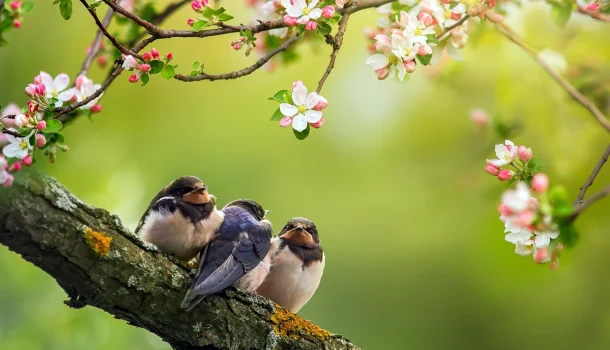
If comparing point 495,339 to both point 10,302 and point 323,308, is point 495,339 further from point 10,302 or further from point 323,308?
point 10,302

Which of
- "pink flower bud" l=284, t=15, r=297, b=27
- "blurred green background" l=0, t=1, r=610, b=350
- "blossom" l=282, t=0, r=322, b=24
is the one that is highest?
"blurred green background" l=0, t=1, r=610, b=350

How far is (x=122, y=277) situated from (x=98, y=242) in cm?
13

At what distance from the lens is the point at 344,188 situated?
26.9ft

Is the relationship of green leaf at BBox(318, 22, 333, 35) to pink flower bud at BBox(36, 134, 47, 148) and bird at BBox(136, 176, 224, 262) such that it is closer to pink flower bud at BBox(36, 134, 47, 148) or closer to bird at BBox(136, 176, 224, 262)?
bird at BBox(136, 176, 224, 262)

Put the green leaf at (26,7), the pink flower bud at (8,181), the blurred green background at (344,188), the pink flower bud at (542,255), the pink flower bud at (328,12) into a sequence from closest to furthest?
the pink flower bud at (8,181)
the pink flower bud at (542,255)
the pink flower bud at (328,12)
the green leaf at (26,7)
the blurred green background at (344,188)

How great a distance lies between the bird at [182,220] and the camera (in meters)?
2.90

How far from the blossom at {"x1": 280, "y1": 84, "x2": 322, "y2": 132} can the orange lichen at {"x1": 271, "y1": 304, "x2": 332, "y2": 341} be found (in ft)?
2.16

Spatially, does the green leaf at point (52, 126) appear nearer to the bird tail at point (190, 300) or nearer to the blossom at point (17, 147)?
the blossom at point (17, 147)

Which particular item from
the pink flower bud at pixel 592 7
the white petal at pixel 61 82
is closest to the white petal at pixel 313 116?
the white petal at pixel 61 82

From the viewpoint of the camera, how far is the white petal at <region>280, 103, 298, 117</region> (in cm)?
259

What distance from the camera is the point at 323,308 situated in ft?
25.2

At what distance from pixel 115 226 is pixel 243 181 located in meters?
5.37

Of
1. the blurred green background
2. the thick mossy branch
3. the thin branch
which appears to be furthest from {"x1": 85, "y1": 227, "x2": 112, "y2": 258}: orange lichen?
the blurred green background

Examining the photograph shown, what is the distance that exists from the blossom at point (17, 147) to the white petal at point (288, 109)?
0.74 metres
